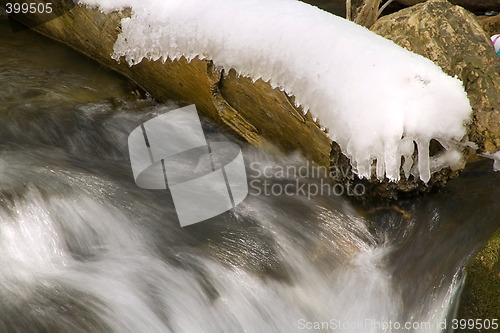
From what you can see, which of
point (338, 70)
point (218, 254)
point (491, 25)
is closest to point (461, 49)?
point (338, 70)

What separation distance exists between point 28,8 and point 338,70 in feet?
10.0

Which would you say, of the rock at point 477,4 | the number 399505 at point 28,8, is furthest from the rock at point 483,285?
the number 399505 at point 28,8

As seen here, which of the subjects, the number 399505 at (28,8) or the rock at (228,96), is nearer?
the rock at (228,96)

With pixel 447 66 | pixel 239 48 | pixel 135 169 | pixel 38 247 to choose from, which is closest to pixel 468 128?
pixel 447 66

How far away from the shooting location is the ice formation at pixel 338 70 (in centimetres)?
320

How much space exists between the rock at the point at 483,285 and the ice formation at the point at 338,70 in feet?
1.68

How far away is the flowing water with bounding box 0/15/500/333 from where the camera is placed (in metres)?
3.17

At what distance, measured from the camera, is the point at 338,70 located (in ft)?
11.1

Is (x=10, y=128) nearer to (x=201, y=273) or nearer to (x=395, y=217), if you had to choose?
(x=201, y=273)

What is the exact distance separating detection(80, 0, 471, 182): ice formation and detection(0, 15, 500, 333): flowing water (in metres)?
0.44

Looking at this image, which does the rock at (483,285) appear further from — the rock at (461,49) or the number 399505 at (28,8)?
the number 399505 at (28,8)

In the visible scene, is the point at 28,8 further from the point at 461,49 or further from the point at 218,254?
the point at 461,49

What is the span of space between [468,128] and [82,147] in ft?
7.90

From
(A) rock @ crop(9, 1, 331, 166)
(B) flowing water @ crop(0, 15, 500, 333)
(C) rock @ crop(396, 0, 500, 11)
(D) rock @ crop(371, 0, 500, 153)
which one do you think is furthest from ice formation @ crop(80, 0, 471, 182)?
(C) rock @ crop(396, 0, 500, 11)
